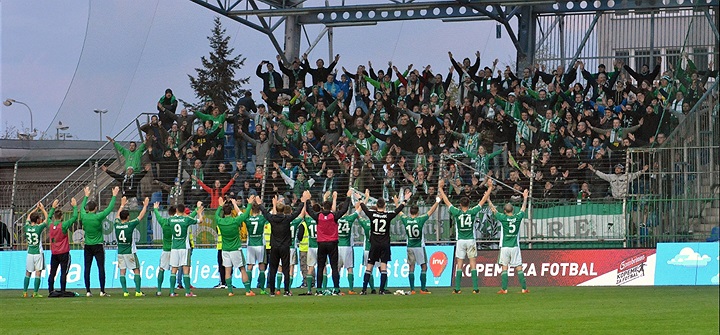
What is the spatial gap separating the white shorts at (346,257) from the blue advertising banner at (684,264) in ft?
23.5

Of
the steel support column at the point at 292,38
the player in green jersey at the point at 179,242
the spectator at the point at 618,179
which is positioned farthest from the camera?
the steel support column at the point at 292,38

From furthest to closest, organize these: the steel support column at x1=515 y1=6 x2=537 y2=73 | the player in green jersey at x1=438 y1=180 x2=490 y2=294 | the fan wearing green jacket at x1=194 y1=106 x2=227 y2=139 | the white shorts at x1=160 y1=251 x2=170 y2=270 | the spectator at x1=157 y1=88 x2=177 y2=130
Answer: the steel support column at x1=515 y1=6 x2=537 y2=73
the spectator at x1=157 y1=88 x2=177 y2=130
the fan wearing green jacket at x1=194 y1=106 x2=227 y2=139
the white shorts at x1=160 y1=251 x2=170 y2=270
the player in green jersey at x1=438 y1=180 x2=490 y2=294

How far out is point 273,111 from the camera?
112ft

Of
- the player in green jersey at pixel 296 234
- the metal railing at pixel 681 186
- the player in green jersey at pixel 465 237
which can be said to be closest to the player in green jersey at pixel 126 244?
the player in green jersey at pixel 296 234

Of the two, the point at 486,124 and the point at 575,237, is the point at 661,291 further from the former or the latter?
the point at 486,124

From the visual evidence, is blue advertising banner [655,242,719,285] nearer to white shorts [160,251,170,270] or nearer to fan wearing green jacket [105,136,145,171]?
white shorts [160,251,170,270]


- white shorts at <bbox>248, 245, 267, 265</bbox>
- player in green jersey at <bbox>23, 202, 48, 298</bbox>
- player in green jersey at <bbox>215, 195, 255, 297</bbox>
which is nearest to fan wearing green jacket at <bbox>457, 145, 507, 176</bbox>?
white shorts at <bbox>248, 245, 267, 265</bbox>

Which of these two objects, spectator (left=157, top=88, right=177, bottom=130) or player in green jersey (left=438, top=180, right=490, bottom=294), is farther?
spectator (left=157, top=88, right=177, bottom=130)

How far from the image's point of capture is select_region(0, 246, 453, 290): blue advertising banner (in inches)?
1120

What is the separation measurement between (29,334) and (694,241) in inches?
640

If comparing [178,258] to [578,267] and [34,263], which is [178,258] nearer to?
[34,263]

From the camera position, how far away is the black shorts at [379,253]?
2439 cm

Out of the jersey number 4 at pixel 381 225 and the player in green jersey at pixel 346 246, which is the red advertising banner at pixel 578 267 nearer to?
the player in green jersey at pixel 346 246

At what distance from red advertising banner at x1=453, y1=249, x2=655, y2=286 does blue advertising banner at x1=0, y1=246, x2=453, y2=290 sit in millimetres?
841
